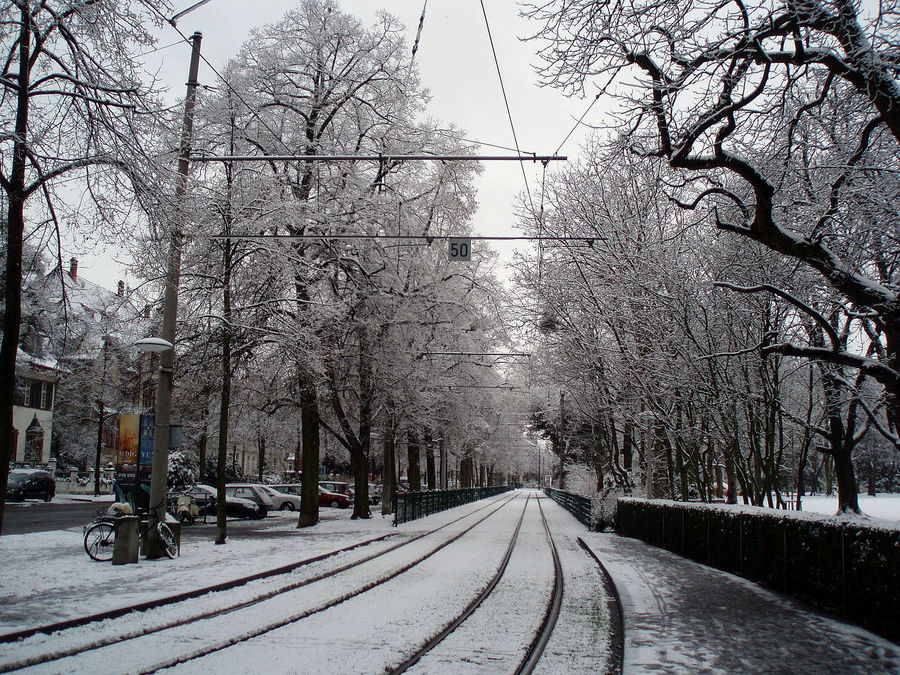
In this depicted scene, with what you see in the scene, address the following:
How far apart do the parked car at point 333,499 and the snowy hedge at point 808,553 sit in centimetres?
2523

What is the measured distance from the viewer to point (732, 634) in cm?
794

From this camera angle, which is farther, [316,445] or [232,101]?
[316,445]

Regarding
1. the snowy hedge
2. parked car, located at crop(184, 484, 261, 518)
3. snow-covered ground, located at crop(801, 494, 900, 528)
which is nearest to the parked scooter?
parked car, located at crop(184, 484, 261, 518)

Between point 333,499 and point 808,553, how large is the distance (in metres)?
32.0

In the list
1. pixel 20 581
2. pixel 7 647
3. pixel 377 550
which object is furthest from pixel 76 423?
pixel 7 647

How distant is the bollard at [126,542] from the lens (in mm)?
12219

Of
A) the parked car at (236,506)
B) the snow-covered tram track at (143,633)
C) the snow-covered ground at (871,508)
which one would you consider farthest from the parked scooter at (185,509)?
the snow-covered ground at (871,508)

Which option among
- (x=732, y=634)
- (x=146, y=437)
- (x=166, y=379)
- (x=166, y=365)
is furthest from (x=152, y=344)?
(x=732, y=634)

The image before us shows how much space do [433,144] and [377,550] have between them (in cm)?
1331

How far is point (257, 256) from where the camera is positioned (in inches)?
748

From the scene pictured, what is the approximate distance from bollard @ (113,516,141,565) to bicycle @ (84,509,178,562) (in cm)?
25

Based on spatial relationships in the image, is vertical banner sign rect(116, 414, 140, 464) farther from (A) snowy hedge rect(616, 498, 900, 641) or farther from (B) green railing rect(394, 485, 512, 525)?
(A) snowy hedge rect(616, 498, 900, 641)

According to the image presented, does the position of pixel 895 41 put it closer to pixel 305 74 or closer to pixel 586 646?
pixel 586 646

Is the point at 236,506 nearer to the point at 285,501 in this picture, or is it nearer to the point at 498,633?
the point at 285,501
